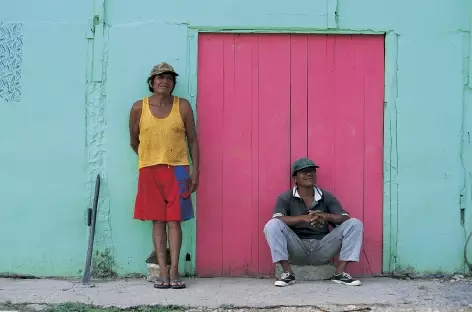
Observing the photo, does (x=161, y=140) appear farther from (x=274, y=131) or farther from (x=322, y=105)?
(x=322, y=105)

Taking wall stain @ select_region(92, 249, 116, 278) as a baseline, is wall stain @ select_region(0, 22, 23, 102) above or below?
above

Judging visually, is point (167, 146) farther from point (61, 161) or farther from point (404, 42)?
point (404, 42)

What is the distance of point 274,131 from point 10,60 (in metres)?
2.38

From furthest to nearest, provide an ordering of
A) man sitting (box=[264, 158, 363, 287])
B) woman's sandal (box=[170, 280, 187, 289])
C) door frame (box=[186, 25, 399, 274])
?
door frame (box=[186, 25, 399, 274]), man sitting (box=[264, 158, 363, 287]), woman's sandal (box=[170, 280, 187, 289])

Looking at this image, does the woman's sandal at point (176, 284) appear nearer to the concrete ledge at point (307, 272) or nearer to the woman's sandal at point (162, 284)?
the woman's sandal at point (162, 284)

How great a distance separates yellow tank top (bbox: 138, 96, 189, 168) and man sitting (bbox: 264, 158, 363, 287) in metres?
0.98

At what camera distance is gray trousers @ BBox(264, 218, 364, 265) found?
18.3ft

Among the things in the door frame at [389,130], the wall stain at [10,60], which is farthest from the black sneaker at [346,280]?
the wall stain at [10,60]

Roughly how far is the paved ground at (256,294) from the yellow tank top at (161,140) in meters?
1.05

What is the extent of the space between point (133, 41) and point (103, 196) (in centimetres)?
138

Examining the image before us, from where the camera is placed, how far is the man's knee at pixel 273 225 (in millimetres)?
5590

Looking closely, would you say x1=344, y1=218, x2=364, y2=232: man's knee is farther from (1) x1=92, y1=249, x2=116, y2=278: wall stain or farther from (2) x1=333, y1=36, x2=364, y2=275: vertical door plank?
(1) x1=92, y1=249, x2=116, y2=278: wall stain

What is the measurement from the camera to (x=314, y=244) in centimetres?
575

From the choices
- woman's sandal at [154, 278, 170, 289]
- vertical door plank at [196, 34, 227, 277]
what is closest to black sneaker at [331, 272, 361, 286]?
vertical door plank at [196, 34, 227, 277]
